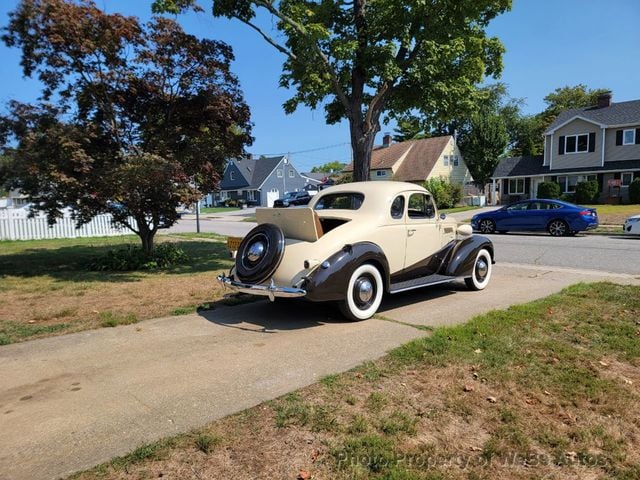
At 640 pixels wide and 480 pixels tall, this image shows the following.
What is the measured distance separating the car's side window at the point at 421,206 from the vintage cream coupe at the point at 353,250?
0.02 m

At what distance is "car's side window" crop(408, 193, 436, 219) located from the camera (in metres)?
7.24

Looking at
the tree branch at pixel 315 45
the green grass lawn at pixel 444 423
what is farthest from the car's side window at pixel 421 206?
the tree branch at pixel 315 45

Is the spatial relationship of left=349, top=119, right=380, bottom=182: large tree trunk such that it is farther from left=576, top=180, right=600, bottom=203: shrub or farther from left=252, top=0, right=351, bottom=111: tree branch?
left=576, top=180, right=600, bottom=203: shrub

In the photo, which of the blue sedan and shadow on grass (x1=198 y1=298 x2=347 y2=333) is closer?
shadow on grass (x1=198 y1=298 x2=347 y2=333)

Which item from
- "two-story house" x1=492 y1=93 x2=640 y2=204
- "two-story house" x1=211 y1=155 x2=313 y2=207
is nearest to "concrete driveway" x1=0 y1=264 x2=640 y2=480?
"two-story house" x1=492 y1=93 x2=640 y2=204

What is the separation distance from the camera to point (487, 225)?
20.5m

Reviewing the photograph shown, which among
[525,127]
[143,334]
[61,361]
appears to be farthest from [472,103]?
[525,127]

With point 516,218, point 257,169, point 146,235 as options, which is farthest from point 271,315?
point 257,169

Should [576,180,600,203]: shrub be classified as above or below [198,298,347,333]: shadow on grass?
above

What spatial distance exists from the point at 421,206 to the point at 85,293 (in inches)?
229

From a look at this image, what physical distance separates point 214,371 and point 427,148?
151 ft

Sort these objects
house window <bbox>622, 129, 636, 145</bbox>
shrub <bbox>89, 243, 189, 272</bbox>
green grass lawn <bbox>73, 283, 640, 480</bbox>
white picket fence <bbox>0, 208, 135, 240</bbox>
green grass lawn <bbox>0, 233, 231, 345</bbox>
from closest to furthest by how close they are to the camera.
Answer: green grass lawn <bbox>73, 283, 640, 480</bbox>
green grass lawn <bbox>0, 233, 231, 345</bbox>
shrub <bbox>89, 243, 189, 272</bbox>
white picket fence <bbox>0, 208, 135, 240</bbox>
house window <bbox>622, 129, 636, 145</bbox>

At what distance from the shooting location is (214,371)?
4.42 m

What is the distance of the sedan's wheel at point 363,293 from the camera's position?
5.98m
